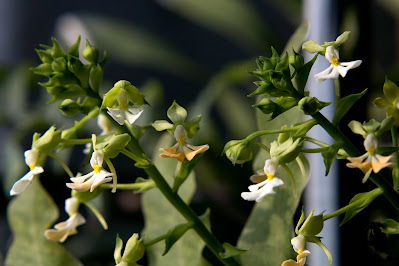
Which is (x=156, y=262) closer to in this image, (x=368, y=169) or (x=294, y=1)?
(x=368, y=169)

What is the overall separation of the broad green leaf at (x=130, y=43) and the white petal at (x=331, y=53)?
35.1 inches

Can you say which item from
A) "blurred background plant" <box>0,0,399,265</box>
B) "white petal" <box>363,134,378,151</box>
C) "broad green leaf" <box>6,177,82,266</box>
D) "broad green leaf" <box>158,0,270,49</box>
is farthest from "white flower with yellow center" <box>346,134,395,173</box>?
"broad green leaf" <box>158,0,270,49</box>

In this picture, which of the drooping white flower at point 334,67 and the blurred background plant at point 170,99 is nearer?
the drooping white flower at point 334,67

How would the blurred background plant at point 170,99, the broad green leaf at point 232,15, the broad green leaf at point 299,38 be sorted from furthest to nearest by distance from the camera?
1. the broad green leaf at point 232,15
2. the blurred background plant at point 170,99
3. the broad green leaf at point 299,38

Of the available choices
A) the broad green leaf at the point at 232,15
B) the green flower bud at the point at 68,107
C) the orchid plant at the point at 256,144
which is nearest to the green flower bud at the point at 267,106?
the orchid plant at the point at 256,144

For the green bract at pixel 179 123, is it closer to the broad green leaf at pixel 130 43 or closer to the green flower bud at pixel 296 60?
the green flower bud at pixel 296 60

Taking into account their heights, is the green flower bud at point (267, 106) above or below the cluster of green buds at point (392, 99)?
above

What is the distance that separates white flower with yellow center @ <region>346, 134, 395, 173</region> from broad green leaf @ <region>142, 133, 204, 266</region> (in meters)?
0.14

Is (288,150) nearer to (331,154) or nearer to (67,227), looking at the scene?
(331,154)

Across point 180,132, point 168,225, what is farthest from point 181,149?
point 168,225

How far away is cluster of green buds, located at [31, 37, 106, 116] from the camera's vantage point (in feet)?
0.87

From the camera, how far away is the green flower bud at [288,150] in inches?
8.3

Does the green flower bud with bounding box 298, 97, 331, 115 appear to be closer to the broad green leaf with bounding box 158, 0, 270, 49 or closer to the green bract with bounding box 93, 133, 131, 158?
the green bract with bounding box 93, 133, 131, 158

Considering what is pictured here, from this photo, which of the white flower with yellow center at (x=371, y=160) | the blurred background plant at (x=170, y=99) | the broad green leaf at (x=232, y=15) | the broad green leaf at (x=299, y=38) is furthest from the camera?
the broad green leaf at (x=232, y=15)
